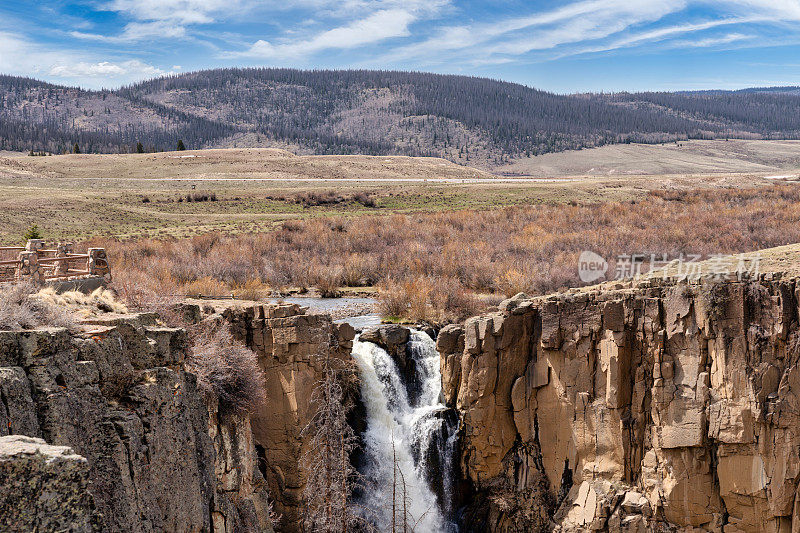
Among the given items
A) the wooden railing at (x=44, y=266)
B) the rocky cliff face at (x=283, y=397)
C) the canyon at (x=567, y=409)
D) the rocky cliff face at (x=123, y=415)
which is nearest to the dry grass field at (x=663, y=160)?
the canyon at (x=567, y=409)

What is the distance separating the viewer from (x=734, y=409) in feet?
86.9

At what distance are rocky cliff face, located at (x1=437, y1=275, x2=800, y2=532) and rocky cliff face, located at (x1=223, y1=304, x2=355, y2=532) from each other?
252 inches

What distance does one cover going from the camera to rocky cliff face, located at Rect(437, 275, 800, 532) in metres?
26.6

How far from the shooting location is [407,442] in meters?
30.1

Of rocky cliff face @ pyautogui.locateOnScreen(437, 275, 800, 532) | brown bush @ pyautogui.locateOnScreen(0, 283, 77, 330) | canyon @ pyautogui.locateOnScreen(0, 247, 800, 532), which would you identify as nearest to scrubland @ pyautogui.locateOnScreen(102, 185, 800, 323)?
canyon @ pyautogui.locateOnScreen(0, 247, 800, 532)

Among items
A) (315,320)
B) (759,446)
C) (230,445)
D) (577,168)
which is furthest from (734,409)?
(577,168)

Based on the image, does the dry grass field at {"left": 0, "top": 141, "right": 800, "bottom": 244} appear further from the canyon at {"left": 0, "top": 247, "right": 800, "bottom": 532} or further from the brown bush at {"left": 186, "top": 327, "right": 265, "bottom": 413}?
the brown bush at {"left": 186, "top": 327, "right": 265, "bottom": 413}

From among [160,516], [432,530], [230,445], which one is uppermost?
[160,516]

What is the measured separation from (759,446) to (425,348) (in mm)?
12699

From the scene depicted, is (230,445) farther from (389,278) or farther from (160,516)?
(389,278)

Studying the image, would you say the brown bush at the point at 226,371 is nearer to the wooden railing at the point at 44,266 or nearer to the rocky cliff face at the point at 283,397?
the rocky cliff face at the point at 283,397

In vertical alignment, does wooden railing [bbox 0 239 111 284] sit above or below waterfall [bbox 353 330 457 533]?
above

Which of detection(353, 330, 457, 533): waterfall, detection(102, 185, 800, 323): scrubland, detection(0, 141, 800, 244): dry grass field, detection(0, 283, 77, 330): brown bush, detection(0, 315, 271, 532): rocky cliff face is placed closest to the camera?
detection(0, 315, 271, 532): rocky cliff face

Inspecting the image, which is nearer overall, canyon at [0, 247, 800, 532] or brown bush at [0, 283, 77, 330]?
brown bush at [0, 283, 77, 330]
